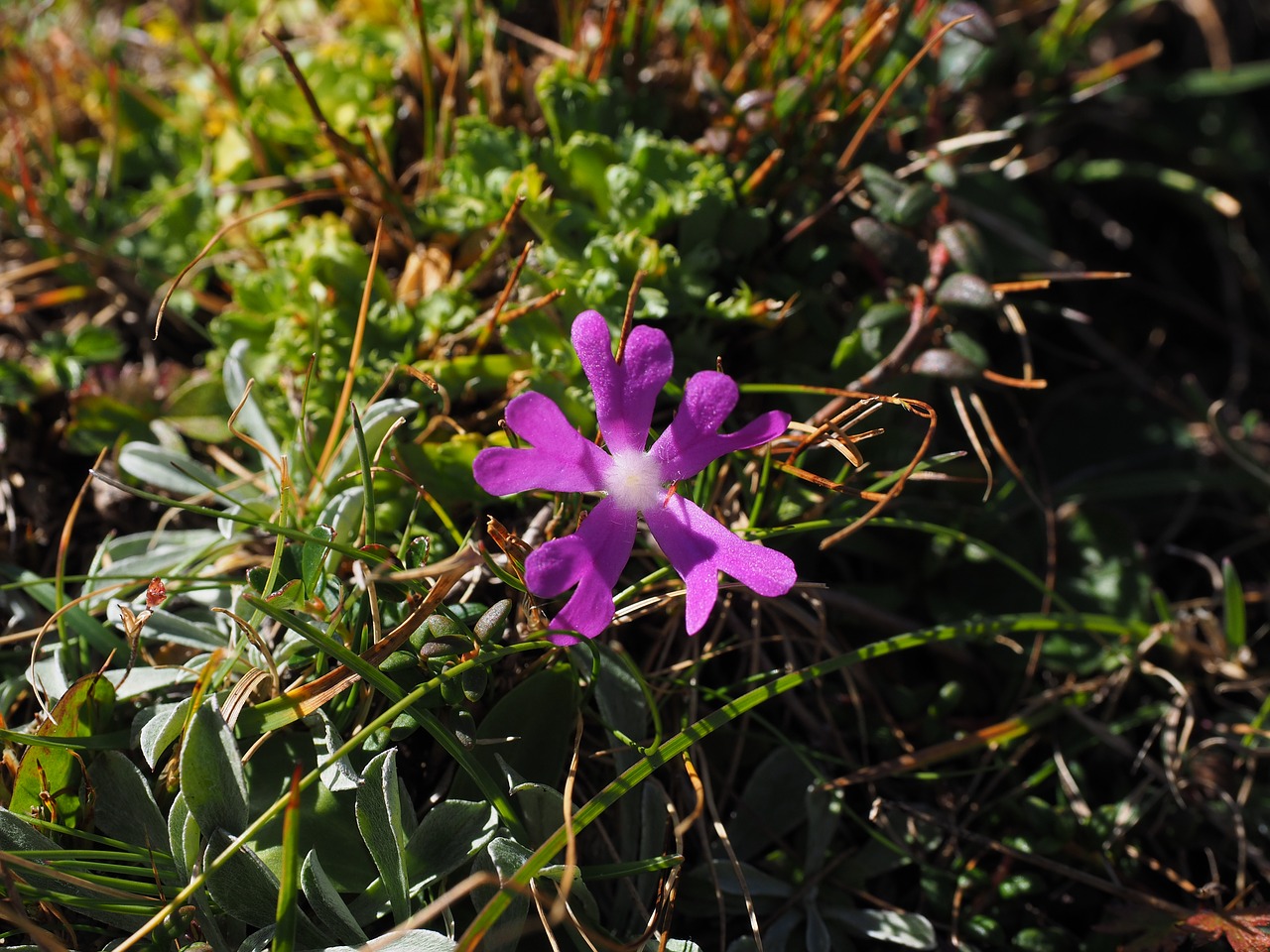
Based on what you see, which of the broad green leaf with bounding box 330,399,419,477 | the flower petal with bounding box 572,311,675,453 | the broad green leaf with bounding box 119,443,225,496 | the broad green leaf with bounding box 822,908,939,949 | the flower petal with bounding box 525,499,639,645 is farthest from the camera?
the broad green leaf with bounding box 119,443,225,496

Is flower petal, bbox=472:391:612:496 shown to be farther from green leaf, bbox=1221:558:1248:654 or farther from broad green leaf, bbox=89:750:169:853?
green leaf, bbox=1221:558:1248:654

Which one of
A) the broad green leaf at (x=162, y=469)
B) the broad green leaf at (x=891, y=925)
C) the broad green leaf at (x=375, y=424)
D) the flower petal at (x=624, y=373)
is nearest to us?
the flower petal at (x=624, y=373)

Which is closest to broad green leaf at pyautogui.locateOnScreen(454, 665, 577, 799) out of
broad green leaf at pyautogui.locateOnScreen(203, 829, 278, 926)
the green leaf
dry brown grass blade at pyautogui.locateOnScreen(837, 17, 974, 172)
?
broad green leaf at pyautogui.locateOnScreen(203, 829, 278, 926)

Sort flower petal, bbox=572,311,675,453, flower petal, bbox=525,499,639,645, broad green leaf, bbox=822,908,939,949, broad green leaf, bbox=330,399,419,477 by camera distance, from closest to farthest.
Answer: flower petal, bbox=525,499,639,645
flower petal, bbox=572,311,675,453
broad green leaf, bbox=822,908,939,949
broad green leaf, bbox=330,399,419,477

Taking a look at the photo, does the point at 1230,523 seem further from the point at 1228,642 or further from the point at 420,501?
the point at 420,501

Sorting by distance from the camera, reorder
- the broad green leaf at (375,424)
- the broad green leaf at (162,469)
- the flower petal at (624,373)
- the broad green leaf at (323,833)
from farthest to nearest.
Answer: the broad green leaf at (162,469) < the broad green leaf at (375,424) < the broad green leaf at (323,833) < the flower petal at (624,373)

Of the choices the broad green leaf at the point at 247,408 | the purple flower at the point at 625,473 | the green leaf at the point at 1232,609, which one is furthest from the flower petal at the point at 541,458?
the green leaf at the point at 1232,609

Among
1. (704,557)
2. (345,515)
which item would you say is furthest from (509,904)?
(345,515)

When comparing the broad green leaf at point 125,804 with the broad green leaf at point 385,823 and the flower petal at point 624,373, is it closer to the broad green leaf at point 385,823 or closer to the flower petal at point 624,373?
the broad green leaf at point 385,823
